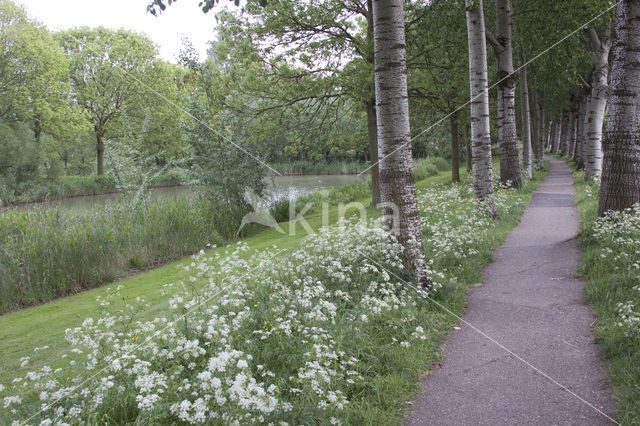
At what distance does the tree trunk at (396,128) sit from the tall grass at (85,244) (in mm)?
7263

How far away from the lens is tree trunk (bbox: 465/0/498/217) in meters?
10.7

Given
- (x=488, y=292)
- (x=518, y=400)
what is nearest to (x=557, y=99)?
(x=488, y=292)

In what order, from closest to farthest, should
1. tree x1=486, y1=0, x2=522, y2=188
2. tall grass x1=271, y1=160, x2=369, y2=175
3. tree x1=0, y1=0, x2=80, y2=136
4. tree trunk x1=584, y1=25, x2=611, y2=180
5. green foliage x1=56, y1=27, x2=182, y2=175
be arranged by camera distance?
tree x1=486, y1=0, x2=522, y2=188 → tree trunk x1=584, y1=25, x2=611, y2=180 → tree x1=0, y1=0, x2=80, y2=136 → green foliage x1=56, y1=27, x2=182, y2=175 → tall grass x1=271, y1=160, x2=369, y2=175

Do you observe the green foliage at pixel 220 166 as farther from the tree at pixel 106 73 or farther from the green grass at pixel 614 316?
the tree at pixel 106 73

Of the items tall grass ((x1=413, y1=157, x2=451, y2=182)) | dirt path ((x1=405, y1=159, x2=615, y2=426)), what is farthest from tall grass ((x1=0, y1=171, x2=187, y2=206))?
dirt path ((x1=405, y1=159, x2=615, y2=426))

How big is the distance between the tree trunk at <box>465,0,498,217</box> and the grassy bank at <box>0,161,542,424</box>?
3907 mm

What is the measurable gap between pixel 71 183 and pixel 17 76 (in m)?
8.48

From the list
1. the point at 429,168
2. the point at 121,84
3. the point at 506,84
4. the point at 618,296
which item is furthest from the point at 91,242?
the point at 121,84

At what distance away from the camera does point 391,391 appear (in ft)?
12.0

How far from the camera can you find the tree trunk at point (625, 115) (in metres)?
7.36

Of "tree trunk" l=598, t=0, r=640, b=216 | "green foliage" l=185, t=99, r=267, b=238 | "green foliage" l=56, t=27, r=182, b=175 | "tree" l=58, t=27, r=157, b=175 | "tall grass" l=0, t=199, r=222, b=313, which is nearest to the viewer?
"tree trunk" l=598, t=0, r=640, b=216

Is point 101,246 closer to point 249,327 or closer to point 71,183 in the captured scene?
point 249,327

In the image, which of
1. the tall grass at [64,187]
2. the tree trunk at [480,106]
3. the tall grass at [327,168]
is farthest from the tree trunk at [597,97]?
the tall grass at [327,168]

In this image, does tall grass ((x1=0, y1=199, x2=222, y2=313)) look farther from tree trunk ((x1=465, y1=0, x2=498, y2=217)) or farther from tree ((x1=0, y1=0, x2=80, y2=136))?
tree ((x1=0, y1=0, x2=80, y2=136))
